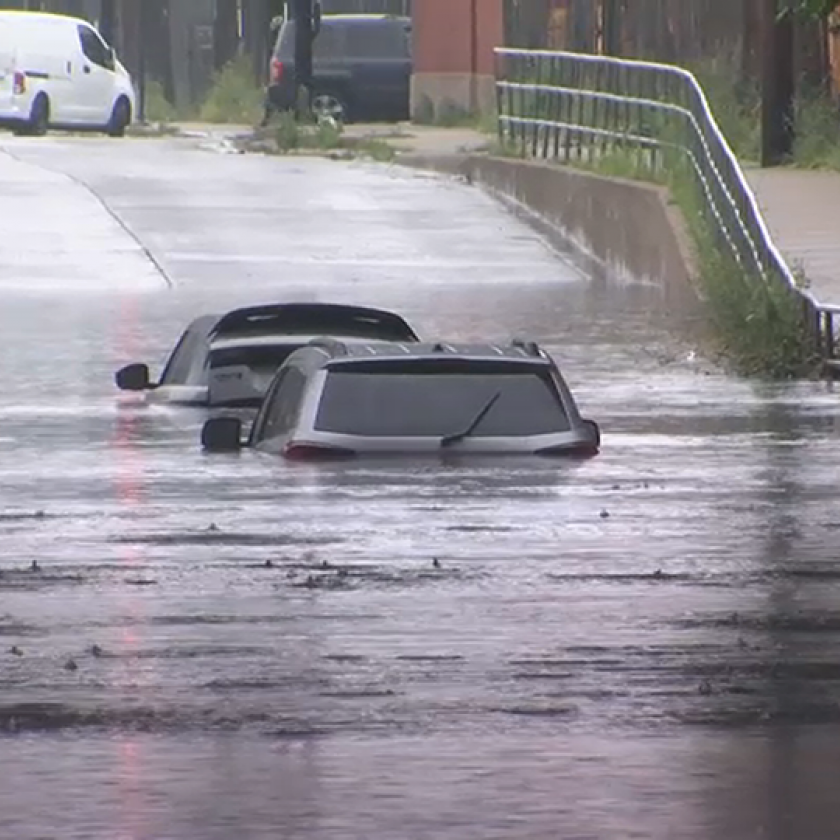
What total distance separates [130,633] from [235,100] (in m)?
50.7

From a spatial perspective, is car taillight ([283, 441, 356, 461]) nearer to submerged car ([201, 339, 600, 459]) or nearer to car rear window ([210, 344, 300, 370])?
submerged car ([201, 339, 600, 459])

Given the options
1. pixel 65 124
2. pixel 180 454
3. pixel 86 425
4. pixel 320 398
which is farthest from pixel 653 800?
pixel 65 124

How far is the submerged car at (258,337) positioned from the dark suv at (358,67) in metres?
32.3

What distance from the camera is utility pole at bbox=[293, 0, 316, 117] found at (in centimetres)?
5169

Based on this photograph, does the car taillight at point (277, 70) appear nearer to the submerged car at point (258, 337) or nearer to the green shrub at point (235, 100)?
the green shrub at point (235, 100)

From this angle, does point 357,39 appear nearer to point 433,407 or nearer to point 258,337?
point 258,337

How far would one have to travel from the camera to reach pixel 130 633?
44.7 ft

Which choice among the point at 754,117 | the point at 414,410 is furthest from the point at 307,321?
the point at 754,117

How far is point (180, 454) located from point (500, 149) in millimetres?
21874

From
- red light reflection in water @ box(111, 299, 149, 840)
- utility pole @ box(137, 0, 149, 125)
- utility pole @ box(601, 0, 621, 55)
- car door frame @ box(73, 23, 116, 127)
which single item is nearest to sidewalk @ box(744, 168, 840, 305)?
red light reflection in water @ box(111, 299, 149, 840)

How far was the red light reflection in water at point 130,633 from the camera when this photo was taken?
969 centimetres

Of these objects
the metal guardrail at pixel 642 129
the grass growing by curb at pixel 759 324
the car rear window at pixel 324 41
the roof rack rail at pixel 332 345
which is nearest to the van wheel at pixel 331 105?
the car rear window at pixel 324 41

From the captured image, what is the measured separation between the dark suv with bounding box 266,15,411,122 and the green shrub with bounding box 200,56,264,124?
13.7 feet

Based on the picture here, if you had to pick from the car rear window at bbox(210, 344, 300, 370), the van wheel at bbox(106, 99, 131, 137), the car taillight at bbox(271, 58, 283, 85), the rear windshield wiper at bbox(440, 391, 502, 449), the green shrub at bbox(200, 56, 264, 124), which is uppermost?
the rear windshield wiper at bbox(440, 391, 502, 449)
